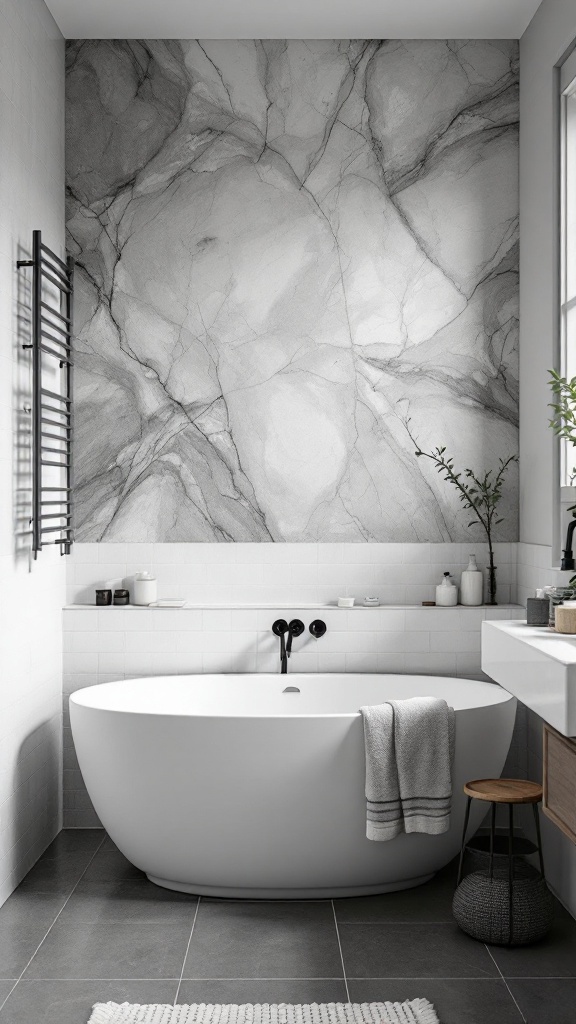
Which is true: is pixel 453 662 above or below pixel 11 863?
above

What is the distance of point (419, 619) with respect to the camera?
4.22 metres

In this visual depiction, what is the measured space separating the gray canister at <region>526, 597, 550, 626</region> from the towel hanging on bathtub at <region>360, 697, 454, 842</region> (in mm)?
488

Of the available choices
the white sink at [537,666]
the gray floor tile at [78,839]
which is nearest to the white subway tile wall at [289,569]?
the gray floor tile at [78,839]

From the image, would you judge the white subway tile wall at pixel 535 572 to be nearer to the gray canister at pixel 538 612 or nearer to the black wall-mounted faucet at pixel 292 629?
the gray canister at pixel 538 612

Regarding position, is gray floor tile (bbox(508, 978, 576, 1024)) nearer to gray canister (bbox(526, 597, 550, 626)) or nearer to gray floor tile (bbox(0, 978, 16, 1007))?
gray canister (bbox(526, 597, 550, 626))

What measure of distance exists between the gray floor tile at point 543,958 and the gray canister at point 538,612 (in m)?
1.01

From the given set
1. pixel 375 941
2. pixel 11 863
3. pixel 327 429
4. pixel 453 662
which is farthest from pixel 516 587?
pixel 11 863

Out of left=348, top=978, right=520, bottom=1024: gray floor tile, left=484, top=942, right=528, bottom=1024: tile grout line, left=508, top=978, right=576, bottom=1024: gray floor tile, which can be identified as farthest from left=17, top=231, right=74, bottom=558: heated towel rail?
left=508, top=978, right=576, bottom=1024: gray floor tile

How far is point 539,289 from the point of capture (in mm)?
4012

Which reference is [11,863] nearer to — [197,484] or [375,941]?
[375,941]

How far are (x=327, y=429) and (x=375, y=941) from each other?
220 cm

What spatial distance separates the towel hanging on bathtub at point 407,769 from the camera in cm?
321

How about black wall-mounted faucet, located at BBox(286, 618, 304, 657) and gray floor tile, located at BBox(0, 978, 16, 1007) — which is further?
black wall-mounted faucet, located at BBox(286, 618, 304, 657)

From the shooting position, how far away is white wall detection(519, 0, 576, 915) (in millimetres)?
3807
